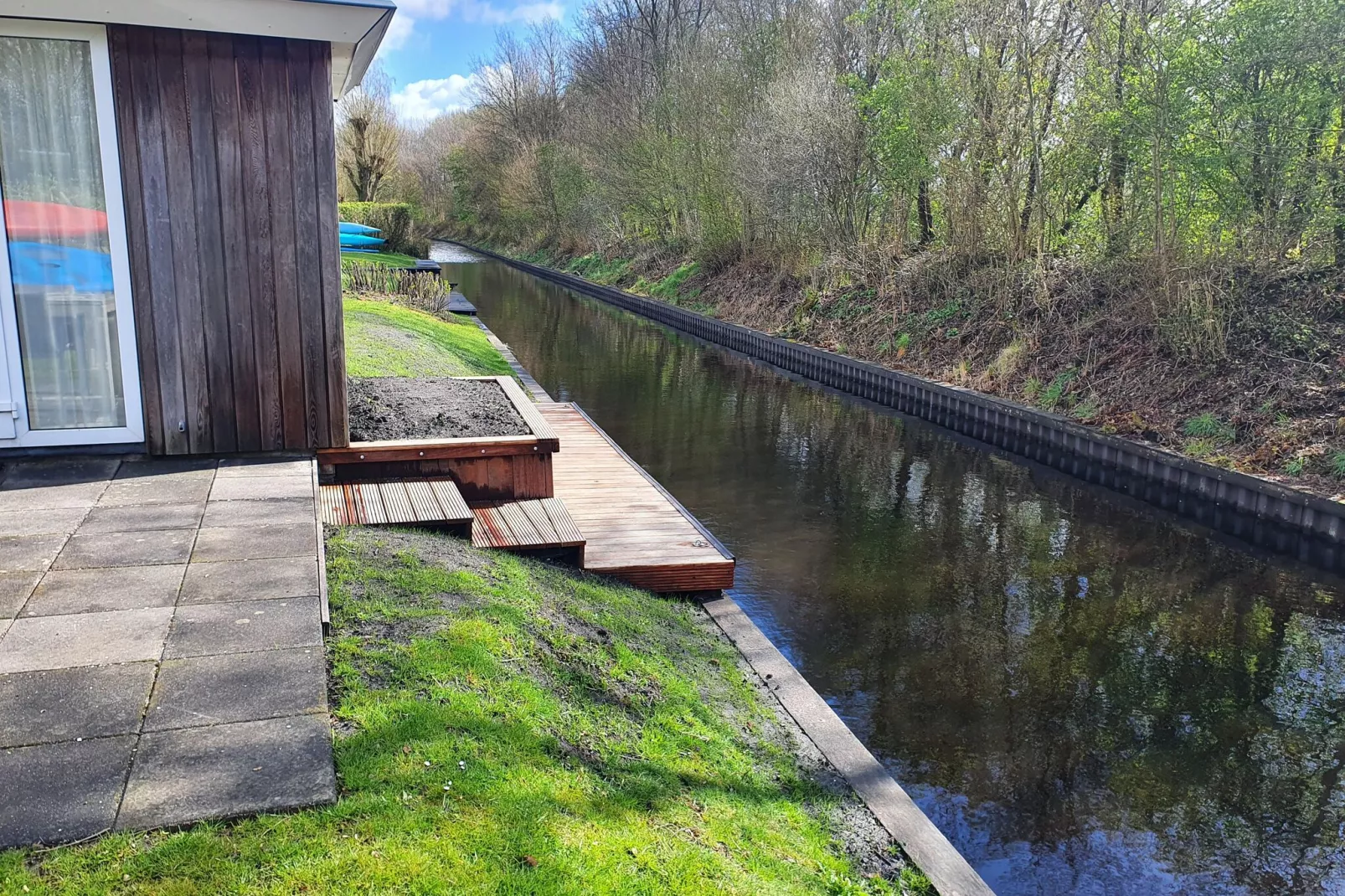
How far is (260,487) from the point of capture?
4.64 metres

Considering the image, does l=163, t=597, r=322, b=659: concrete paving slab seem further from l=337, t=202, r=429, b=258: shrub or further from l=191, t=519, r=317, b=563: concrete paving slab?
l=337, t=202, r=429, b=258: shrub

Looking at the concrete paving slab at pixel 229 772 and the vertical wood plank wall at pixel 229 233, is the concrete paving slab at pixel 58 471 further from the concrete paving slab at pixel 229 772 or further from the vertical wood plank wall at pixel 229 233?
the concrete paving slab at pixel 229 772

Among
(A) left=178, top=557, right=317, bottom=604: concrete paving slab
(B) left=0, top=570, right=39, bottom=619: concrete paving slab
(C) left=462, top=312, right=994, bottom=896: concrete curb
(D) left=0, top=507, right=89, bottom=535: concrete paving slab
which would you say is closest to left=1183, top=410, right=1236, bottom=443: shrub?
(C) left=462, top=312, right=994, bottom=896: concrete curb

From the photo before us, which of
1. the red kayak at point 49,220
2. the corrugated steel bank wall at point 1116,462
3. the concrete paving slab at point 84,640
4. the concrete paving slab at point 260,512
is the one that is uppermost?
the red kayak at point 49,220

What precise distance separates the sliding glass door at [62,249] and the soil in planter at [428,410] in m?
1.44

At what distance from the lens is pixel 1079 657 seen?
6.25 meters

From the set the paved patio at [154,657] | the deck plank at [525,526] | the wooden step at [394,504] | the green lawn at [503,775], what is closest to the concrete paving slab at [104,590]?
the paved patio at [154,657]

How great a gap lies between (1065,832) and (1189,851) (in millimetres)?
533

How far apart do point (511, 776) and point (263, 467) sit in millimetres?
2894

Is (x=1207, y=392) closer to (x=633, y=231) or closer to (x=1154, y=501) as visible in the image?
(x=1154, y=501)

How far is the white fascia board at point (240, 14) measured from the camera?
4.43 metres

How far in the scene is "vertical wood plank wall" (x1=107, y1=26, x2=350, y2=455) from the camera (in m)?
4.73

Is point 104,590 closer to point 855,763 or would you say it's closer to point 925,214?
point 855,763

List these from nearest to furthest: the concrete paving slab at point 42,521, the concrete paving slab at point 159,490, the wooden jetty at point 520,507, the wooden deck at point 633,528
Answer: the concrete paving slab at point 42,521, the concrete paving slab at point 159,490, the wooden jetty at point 520,507, the wooden deck at point 633,528
